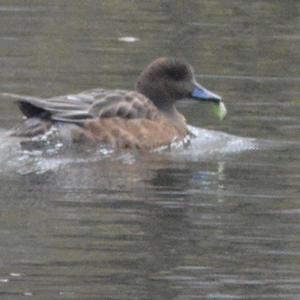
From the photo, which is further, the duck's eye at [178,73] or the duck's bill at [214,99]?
the duck's eye at [178,73]

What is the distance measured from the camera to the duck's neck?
15.4 meters

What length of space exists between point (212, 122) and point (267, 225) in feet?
14.1

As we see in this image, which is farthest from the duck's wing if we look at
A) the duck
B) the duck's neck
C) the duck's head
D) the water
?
the duck's head

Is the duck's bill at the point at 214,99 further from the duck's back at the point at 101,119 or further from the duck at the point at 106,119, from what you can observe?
the duck's back at the point at 101,119

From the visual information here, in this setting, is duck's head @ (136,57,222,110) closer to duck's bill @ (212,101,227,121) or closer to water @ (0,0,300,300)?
duck's bill @ (212,101,227,121)

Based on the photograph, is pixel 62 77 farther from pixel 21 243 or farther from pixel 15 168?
pixel 21 243

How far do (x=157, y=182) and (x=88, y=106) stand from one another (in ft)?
5.96

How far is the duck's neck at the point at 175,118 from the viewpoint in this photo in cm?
1537

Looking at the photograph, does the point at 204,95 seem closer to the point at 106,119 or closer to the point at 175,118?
the point at 175,118

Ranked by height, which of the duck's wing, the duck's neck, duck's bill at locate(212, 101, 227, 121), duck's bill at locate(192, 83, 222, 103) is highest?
the duck's wing

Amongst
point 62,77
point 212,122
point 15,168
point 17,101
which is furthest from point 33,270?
point 62,77

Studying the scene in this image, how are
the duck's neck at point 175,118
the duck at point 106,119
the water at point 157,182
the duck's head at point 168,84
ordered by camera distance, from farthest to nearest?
the duck's head at point 168,84 < the duck's neck at point 175,118 < the duck at point 106,119 < the water at point 157,182

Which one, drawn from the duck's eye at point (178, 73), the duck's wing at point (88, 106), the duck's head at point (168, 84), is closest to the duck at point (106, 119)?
the duck's wing at point (88, 106)

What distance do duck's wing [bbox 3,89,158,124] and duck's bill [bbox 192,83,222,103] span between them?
0.57 m
